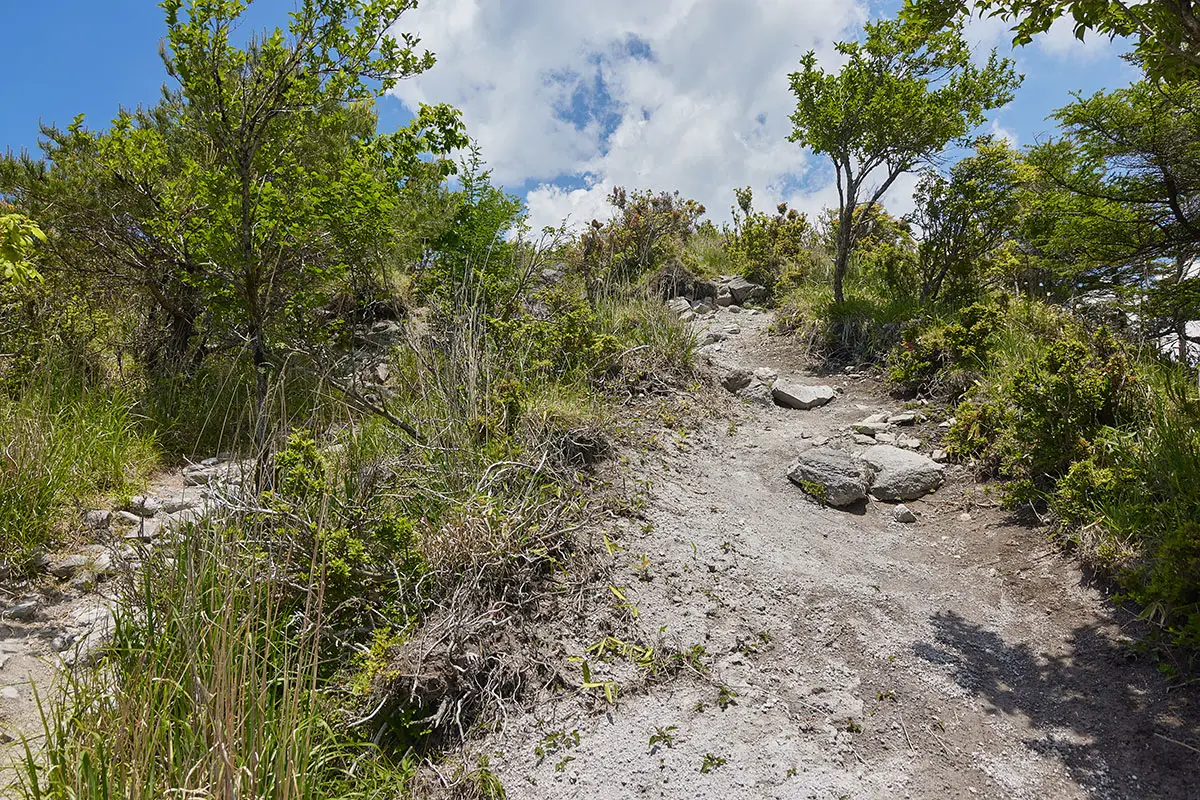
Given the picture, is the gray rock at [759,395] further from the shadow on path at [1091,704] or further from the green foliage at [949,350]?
the shadow on path at [1091,704]

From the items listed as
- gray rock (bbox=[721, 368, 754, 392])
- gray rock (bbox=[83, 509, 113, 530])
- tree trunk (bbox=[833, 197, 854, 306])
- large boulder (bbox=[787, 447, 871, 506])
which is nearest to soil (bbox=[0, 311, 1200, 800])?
large boulder (bbox=[787, 447, 871, 506])

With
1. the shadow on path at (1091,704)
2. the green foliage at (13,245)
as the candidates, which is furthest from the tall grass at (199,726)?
the shadow on path at (1091,704)

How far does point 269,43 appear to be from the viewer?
3.69 metres

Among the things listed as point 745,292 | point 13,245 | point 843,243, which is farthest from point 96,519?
point 745,292

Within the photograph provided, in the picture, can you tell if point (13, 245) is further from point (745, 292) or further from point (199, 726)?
point (745, 292)

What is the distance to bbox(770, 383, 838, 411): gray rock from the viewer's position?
6.34 m

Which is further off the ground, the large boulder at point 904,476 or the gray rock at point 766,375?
the gray rock at point 766,375

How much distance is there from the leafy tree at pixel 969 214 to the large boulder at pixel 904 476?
357cm

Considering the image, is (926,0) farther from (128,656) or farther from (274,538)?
(128,656)

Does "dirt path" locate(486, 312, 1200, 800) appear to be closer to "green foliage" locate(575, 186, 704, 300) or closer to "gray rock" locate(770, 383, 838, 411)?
"gray rock" locate(770, 383, 838, 411)

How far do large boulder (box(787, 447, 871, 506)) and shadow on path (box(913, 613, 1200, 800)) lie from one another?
4.38 feet

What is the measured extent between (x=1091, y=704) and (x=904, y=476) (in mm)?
2186

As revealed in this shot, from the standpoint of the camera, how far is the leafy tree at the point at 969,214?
7391 millimetres

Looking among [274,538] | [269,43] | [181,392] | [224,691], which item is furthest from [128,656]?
[181,392]
